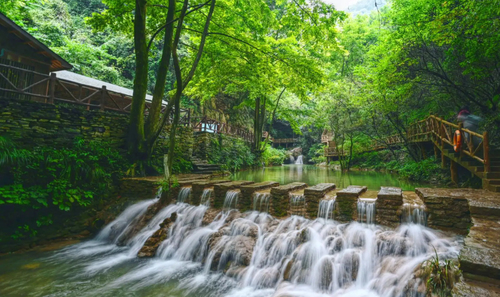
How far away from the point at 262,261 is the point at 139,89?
7890 millimetres

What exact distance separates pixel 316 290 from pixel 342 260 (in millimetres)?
704

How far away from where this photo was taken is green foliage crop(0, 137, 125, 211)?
231 inches

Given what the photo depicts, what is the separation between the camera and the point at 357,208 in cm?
488

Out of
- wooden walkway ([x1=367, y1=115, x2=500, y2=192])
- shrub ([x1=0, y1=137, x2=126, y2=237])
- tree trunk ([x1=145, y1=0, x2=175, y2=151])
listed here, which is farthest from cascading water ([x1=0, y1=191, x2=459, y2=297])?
tree trunk ([x1=145, y1=0, x2=175, y2=151])

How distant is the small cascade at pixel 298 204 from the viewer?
546 cm

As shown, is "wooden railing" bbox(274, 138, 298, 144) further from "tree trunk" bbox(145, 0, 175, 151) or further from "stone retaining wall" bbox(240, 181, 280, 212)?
"stone retaining wall" bbox(240, 181, 280, 212)

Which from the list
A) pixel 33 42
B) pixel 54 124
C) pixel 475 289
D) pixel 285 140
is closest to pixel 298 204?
pixel 475 289

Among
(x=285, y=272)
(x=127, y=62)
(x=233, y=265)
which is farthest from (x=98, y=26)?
(x=127, y=62)

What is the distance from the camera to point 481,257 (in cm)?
241

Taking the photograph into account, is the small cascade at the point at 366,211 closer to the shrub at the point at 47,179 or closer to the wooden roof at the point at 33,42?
the shrub at the point at 47,179

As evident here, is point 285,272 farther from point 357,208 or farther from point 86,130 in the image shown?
point 86,130

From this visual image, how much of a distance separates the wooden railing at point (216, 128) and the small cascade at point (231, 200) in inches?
457

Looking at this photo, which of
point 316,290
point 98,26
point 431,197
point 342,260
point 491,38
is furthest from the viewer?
point 98,26

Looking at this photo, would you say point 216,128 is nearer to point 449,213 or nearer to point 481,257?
point 449,213
